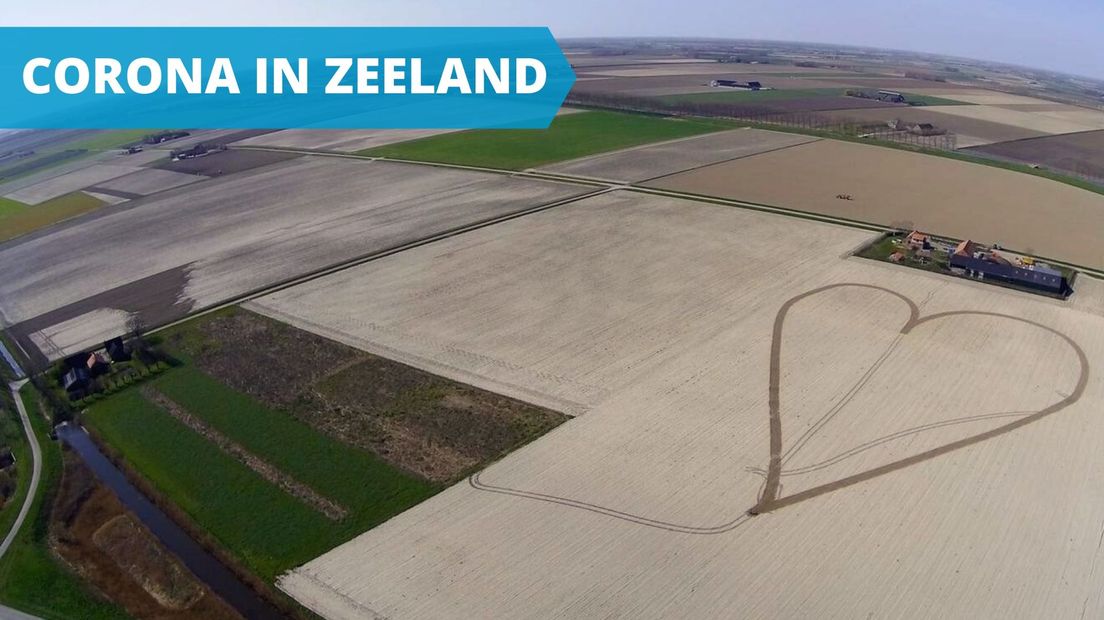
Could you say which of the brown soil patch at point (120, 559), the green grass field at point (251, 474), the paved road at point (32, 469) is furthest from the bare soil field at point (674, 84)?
the brown soil patch at point (120, 559)

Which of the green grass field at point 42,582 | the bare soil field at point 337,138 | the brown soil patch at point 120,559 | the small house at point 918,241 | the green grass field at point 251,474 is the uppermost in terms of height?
the bare soil field at point 337,138

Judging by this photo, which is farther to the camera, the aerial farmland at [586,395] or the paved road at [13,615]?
the paved road at [13,615]

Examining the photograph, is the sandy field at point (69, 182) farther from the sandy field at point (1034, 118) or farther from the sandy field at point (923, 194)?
the sandy field at point (1034, 118)

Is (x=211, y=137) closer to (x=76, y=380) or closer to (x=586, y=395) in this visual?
(x=76, y=380)

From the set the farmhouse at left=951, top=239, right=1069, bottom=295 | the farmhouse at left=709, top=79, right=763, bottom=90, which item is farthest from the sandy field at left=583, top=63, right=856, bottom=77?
the farmhouse at left=951, top=239, right=1069, bottom=295

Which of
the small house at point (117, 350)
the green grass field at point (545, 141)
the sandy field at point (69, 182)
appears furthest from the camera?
the sandy field at point (69, 182)

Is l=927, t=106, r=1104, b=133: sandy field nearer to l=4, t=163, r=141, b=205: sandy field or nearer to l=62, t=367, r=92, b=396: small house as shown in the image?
l=62, t=367, r=92, b=396: small house

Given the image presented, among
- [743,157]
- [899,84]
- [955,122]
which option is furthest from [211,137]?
[899,84]
